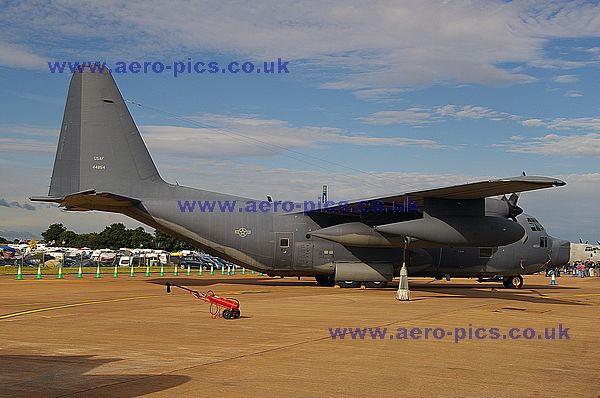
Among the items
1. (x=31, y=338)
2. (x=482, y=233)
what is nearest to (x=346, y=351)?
(x=31, y=338)

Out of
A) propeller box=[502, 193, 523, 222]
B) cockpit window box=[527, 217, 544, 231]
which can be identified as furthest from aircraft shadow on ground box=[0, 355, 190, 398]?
cockpit window box=[527, 217, 544, 231]

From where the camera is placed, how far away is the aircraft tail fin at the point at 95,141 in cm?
2670

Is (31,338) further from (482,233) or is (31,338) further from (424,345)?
(482,233)

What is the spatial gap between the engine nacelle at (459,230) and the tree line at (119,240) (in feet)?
333

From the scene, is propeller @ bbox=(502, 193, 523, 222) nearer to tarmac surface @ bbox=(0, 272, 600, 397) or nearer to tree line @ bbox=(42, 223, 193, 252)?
tarmac surface @ bbox=(0, 272, 600, 397)

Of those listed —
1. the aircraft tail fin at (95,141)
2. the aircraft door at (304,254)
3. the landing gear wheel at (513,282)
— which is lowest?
the landing gear wheel at (513,282)

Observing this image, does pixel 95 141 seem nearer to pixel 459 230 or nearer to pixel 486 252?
Result: pixel 459 230

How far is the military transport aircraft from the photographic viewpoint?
2506 cm

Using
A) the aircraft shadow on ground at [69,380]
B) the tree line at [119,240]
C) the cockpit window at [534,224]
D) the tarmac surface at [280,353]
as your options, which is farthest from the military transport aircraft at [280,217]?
the tree line at [119,240]

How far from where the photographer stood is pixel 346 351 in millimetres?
11094

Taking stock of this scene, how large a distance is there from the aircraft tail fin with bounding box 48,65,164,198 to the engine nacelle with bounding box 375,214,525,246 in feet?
39.0

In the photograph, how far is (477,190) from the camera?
23.2 meters

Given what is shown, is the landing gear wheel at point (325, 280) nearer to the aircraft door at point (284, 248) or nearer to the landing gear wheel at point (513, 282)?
the aircraft door at point (284, 248)

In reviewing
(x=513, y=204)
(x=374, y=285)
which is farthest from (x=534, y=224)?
(x=374, y=285)
